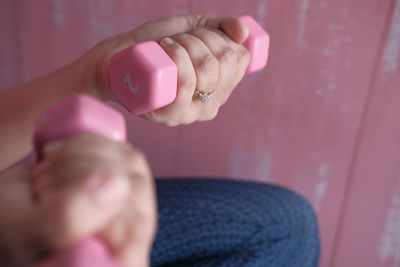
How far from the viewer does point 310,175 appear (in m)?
1.01

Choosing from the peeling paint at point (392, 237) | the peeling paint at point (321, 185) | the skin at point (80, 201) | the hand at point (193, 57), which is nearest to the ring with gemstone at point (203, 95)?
the hand at point (193, 57)

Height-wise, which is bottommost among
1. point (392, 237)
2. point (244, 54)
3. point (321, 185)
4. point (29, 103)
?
→ point (392, 237)

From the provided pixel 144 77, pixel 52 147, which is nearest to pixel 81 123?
pixel 52 147

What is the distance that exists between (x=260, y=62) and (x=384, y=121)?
44 centimetres

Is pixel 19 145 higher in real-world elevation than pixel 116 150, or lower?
lower

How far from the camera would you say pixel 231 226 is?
70 cm

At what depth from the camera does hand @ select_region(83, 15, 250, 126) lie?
1.75 feet

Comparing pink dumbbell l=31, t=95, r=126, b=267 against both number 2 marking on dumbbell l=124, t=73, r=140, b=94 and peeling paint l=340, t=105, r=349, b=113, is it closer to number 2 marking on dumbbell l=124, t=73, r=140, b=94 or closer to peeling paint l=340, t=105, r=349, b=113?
number 2 marking on dumbbell l=124, t=73, r=140, b=94

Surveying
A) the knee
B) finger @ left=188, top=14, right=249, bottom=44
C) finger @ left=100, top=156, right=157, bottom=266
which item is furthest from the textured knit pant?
finger @ left=100, top=156, right=157, bottom=266

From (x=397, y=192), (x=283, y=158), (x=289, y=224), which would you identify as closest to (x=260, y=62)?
(x=289, y=224)

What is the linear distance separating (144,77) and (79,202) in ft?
0.82

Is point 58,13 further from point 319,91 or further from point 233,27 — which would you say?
point 319,91

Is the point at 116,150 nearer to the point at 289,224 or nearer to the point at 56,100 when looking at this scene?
the point at 56,100

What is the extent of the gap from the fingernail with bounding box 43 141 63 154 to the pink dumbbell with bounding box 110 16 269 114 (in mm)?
189
